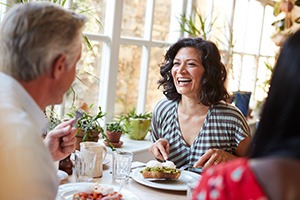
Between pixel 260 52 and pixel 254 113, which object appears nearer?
pixel 254 113

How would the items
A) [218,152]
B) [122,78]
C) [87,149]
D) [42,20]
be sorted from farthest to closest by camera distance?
1. [122,78]
2. [218,152]
3. [87,149]
4. [42,20]

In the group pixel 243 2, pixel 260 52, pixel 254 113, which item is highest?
pixel 243 2

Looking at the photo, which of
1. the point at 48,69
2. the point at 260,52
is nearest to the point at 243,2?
the point at 260,52

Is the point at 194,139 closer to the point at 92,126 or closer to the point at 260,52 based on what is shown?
the point at 92,126

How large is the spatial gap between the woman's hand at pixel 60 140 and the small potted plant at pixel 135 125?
1824 millimetres

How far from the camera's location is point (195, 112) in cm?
241

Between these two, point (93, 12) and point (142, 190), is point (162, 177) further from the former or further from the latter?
point (93, 12)

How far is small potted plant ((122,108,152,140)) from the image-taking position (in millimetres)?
3398

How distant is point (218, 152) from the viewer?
2.04 metres

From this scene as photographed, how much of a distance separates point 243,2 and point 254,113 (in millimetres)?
1339

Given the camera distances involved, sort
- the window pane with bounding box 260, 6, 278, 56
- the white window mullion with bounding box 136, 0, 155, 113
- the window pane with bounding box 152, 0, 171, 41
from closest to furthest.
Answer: the white window mullion with bounding box 136, 0, 155, 113 < the window pane with bounding box 152, 0, 171, 41 < the window pane with bounding box 260, 6, 278, 56

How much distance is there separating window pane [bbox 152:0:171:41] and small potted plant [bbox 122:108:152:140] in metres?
0.74

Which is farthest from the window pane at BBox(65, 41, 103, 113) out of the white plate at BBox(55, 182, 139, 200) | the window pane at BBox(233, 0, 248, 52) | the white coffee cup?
the window pane at BBox(233, 0, 248, 52)

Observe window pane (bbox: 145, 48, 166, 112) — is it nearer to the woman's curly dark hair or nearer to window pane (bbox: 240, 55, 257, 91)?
the woman's curly dark hair
